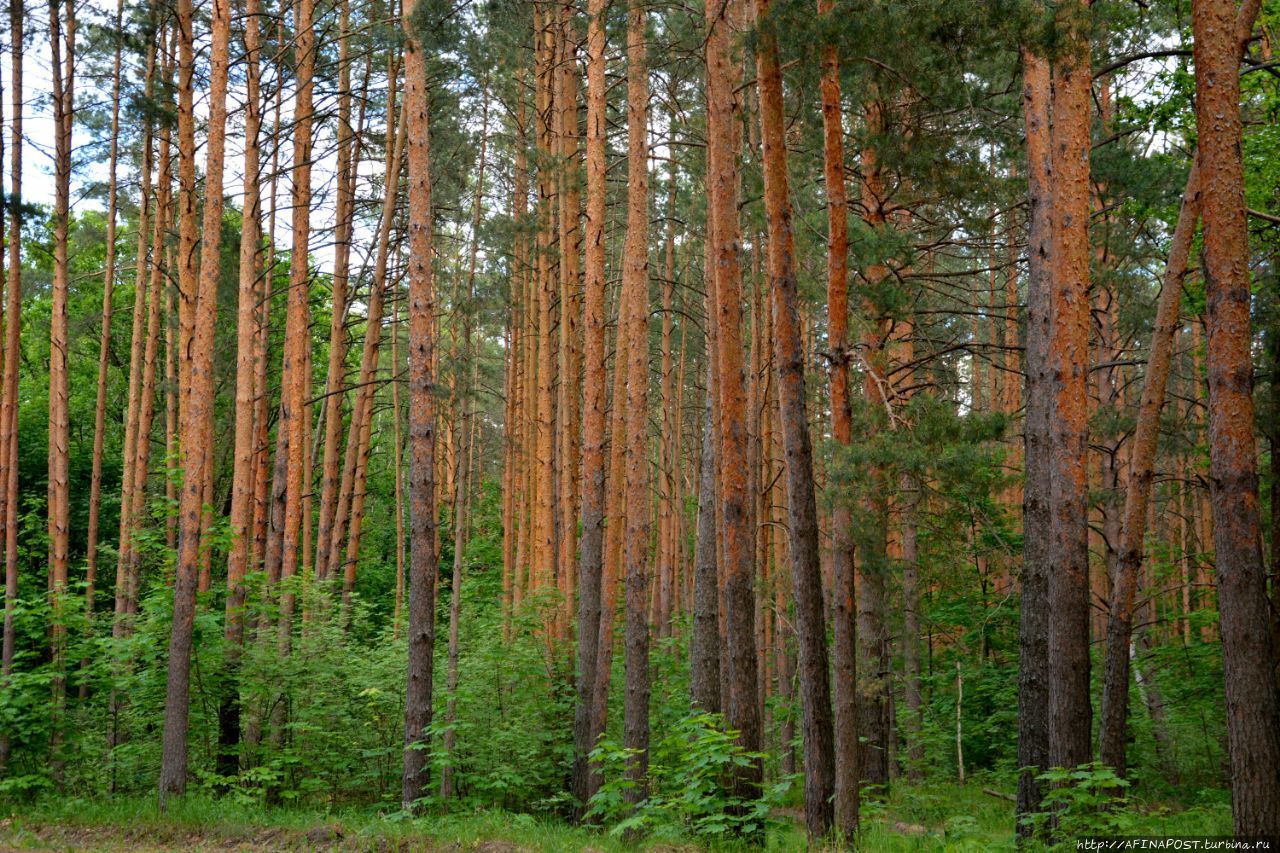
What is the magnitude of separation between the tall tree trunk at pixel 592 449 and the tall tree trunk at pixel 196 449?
4.42 metres

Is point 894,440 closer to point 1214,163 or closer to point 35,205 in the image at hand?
point 1214,163

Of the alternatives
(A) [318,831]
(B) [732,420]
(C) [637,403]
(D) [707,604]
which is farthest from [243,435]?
(B) [732,420]

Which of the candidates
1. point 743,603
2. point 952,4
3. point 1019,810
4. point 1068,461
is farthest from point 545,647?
point 952,4

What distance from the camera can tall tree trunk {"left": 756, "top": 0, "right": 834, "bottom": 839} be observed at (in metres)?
8.30

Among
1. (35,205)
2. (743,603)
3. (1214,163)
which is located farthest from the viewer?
(35,205)

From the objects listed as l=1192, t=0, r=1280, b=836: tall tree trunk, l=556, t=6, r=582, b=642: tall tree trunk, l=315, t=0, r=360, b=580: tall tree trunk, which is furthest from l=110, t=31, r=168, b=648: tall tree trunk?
l=1192, t=0, r=1280, b=836: tall tree trunk

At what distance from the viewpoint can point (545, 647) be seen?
51.0 feet

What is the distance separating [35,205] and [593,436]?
880 centimetres

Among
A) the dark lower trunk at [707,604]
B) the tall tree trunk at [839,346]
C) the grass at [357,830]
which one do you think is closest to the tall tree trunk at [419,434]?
the grass at [357,830]

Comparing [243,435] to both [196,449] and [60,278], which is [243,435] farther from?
[60,278]

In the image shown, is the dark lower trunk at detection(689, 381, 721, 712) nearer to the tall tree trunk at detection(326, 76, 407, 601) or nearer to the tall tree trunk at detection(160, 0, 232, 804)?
the tall tree trunk at detection(326, 76, 407, 601)

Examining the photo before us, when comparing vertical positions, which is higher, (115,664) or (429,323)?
(429,323)

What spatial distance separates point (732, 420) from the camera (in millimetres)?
9164

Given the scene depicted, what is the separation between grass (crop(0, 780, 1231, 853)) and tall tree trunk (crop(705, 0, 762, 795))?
3.74ft
